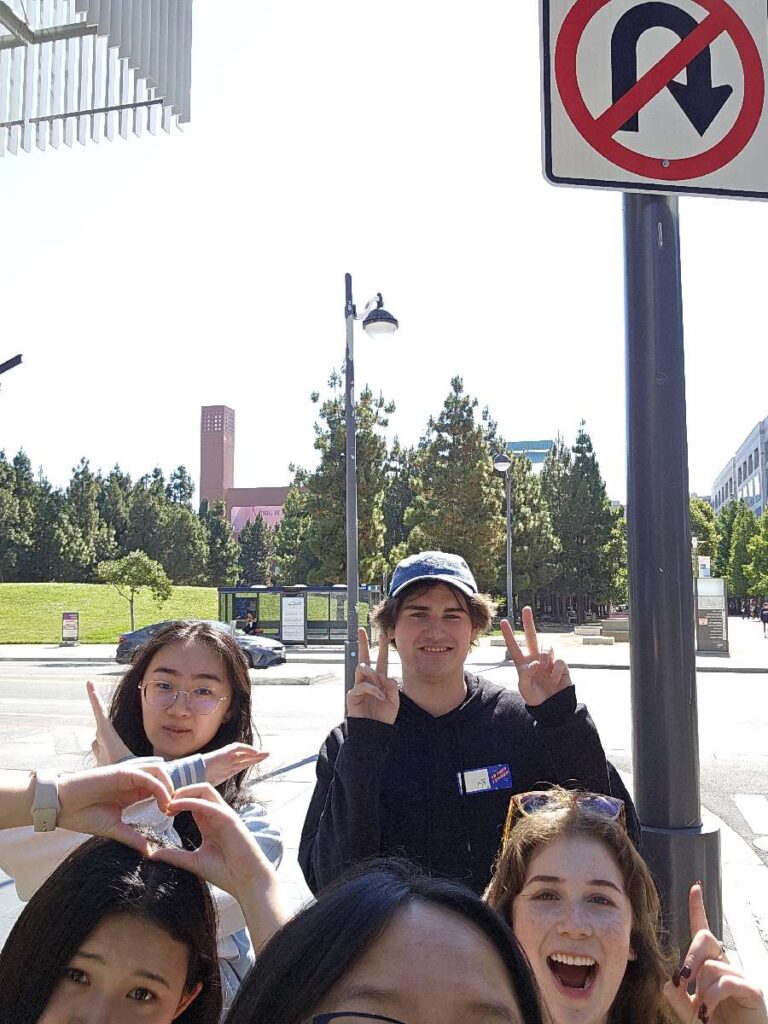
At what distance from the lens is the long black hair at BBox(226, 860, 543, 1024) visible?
2.61ft

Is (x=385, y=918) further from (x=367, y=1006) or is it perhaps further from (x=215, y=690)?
(x=215, y=690)

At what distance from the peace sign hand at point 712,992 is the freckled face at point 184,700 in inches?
52.1

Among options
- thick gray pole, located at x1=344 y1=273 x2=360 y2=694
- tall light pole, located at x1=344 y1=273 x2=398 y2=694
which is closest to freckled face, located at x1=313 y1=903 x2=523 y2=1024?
tall light pole, located at x1=344 y1=273 x2=398 y2=694

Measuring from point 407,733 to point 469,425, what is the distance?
41106 millimetres

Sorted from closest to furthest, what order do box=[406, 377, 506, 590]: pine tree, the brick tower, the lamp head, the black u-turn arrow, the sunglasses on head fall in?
the sunglasses on head → the black u-turn arrow → the lamp head → box=[406, 377, 506, 590]: pine tree → the brick tower

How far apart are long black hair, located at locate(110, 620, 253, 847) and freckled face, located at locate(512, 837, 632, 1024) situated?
3.19 feet

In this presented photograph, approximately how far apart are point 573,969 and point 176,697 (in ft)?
4.06

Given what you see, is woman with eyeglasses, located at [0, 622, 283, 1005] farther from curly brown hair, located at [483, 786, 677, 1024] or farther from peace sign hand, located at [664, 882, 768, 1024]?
peace sign hand, located at [664, 882, 768, 1024]

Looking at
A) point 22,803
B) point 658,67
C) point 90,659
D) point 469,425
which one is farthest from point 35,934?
point 469,425

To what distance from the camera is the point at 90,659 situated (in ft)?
89.9

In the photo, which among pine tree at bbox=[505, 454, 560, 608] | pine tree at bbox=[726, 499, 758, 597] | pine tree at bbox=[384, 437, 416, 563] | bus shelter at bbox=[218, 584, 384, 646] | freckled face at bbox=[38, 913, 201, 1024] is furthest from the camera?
pine tree at bbox=[726, 499, 758, 597]

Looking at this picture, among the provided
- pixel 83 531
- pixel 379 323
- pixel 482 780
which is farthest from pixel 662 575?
pixel 83 531

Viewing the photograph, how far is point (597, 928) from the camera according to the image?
176 cm

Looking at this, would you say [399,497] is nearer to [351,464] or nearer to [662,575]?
[351,464]
